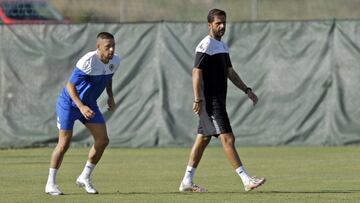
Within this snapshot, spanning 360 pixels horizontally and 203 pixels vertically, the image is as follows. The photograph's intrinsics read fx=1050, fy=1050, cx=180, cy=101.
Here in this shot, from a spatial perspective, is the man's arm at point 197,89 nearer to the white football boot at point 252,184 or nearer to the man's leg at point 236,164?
the man's leg at point 236,164

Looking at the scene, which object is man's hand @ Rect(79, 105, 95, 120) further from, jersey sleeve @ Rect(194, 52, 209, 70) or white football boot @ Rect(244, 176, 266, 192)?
white football boot @ Rect(244, 176, 266, 192)

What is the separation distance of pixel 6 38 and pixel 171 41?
3.35m

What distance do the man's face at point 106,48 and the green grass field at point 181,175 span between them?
161 centimetres

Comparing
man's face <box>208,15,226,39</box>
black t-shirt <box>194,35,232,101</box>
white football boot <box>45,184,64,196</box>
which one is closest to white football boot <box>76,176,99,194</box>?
white football boot <box>45,184,64,196</box>

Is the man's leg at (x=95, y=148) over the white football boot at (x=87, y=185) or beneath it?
over

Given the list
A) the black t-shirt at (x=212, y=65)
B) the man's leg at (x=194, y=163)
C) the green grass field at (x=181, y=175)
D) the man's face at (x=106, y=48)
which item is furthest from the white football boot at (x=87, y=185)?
the black t-shirt at (x=212, y=65)

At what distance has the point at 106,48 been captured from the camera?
1226cm

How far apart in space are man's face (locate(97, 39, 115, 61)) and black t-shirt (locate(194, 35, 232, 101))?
104cm

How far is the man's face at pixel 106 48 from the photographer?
12219mm

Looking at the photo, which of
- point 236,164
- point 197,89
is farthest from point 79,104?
point 236,164

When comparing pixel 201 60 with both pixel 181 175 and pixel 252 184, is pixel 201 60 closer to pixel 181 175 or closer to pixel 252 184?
pixel 252 184

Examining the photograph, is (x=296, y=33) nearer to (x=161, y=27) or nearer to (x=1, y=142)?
(x=161, y=27)

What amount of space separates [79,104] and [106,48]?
0.77 meters

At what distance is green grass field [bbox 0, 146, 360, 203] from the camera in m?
11.9
